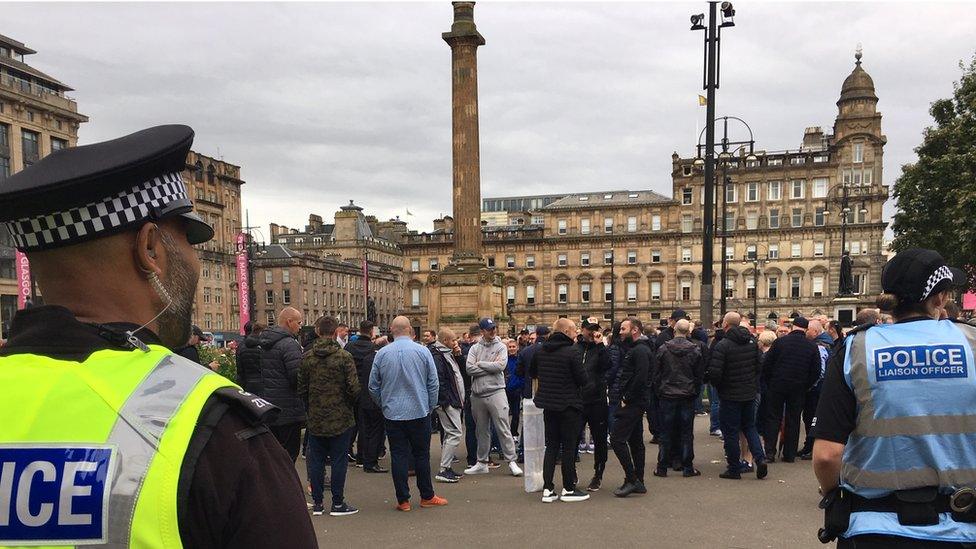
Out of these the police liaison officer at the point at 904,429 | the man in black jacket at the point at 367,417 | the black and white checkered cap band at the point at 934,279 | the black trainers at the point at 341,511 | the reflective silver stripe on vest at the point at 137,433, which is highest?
the black and white checkered cap band at the point at 934,279

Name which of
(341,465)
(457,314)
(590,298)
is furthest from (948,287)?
(590,298)

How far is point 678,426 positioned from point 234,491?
9872 millimetres

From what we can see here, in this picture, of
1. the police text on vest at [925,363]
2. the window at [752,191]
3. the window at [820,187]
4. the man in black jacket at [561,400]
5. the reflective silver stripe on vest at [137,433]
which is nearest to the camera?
the reflective silver stripe on vest at [137,433]

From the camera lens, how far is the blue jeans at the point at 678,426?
1030 centimetres

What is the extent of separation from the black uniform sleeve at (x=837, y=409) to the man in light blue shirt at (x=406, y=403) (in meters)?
5.71

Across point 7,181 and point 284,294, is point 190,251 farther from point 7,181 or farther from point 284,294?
point 284,294

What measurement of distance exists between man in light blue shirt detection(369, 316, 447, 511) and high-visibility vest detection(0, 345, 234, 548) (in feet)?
23.4

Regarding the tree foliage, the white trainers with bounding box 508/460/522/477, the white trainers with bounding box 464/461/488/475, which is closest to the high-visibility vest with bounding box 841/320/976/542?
the white trainers with bounding box 508/460/522/477

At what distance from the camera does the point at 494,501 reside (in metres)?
8.88

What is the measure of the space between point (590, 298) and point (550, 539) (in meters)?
76.3

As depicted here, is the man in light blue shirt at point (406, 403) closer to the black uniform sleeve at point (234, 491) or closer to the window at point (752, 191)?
the black uniform sleeve at point (234, 491)

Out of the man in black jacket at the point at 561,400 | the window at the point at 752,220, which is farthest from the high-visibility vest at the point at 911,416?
the window at the point at 752,220

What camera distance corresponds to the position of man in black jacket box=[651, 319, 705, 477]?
10.2 meters

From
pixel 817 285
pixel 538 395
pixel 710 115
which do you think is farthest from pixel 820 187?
pixel 538 395
